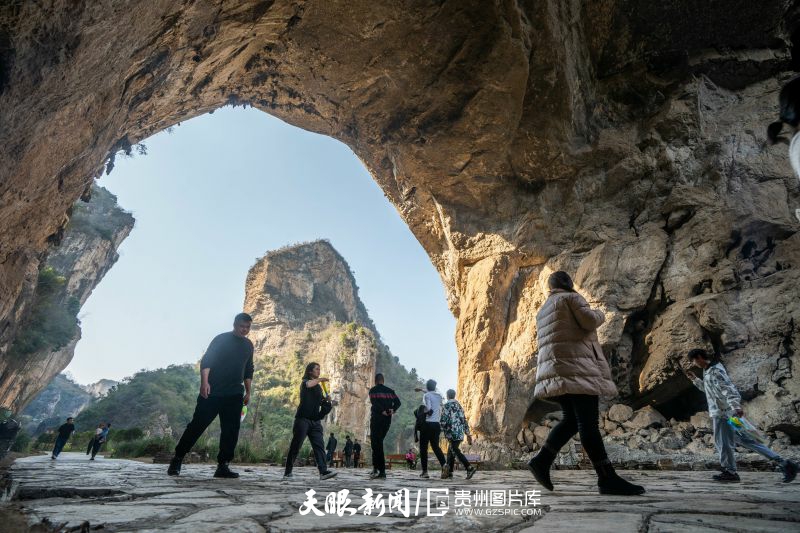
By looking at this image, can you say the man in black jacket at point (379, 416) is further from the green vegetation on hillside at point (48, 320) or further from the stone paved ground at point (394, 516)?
the green vegetation on hillside at point (48, 320)

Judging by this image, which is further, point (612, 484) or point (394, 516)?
point (612, 484)

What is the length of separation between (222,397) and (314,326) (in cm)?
3814

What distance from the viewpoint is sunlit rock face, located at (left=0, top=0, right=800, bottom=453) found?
8.22m

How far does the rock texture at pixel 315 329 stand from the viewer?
113ft

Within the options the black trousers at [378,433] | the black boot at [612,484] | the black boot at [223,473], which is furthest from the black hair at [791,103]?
the black boot at [223,473]

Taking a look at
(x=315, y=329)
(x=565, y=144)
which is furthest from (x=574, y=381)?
(x=315, y=329)

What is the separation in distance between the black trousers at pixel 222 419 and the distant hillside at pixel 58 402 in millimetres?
65587

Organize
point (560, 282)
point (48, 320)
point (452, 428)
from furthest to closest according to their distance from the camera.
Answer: point (48, 320), point (452, 428), point (560, 282)

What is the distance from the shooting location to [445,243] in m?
13.5

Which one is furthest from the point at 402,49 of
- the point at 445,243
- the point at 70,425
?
the point at 70,425

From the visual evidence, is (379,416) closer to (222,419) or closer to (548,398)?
(222,419)

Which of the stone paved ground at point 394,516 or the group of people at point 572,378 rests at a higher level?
the group of people at point 572,378

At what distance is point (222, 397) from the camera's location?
462 cm

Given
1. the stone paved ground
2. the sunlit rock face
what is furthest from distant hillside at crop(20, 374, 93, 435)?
the stone paved ground
